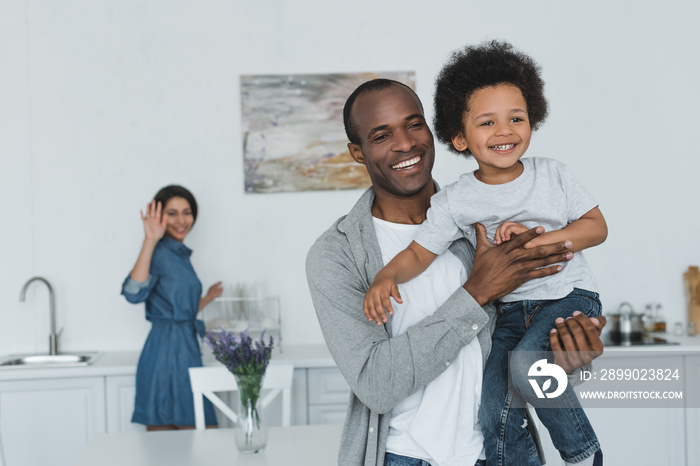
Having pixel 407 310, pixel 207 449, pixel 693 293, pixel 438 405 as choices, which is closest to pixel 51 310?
pixel 207 449

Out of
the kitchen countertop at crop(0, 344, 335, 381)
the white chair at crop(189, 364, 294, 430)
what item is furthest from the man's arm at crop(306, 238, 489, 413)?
the kitchen countertop at crop(0, 344, 335, 381)

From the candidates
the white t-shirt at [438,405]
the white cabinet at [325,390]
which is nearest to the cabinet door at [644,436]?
the white cabinet at [325,390]

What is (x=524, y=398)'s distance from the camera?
4.17ft

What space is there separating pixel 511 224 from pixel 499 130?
20 cm

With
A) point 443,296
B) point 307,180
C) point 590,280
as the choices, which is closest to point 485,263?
point 443,296

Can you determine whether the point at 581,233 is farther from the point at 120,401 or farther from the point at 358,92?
the point at 120,401

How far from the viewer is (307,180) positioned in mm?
3410

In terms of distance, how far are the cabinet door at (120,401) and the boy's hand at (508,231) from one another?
7.25 ft

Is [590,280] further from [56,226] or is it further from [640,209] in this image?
[56,226]

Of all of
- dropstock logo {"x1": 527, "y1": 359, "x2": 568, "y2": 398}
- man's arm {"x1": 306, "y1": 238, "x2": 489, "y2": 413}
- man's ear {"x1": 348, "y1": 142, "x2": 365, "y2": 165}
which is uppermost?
man's ear {"x1": 348, "y1": 142, "x2": 365, "y2": 165}

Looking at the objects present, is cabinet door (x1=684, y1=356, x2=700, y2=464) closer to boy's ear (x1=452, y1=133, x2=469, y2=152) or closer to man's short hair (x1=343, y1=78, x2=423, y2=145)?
boy's ear (x1=452, y1=133, x2=469, y2=152)

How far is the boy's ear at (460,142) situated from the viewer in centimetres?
147

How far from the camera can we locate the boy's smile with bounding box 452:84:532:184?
1.36m

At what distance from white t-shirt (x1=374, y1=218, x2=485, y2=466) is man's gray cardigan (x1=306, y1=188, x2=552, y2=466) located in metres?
0.03
